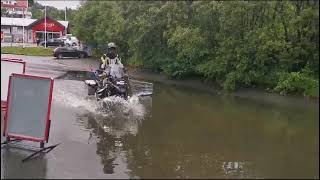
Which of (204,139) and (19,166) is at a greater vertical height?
(19,166)

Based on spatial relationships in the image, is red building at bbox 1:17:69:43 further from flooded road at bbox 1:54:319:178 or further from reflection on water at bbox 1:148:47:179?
reflection on water at bbox 1:148:47:179

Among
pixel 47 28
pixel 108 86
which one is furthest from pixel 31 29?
pixel 108 86

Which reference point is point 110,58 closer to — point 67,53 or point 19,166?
point 19,166

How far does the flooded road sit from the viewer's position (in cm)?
991

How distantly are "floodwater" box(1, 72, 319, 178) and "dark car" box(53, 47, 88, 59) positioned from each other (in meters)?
31.9

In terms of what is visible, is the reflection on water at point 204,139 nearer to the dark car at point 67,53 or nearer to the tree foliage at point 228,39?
the tree foliage at point 228,39

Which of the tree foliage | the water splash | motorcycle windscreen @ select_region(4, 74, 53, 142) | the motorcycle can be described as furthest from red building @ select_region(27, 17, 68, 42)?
motorcycle windscreen @ select_region(4, 74, 53, 142)

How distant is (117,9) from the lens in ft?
145

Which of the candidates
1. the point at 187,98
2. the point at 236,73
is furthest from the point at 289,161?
the point at 236,73

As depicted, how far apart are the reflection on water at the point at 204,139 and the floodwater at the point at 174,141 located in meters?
0.02

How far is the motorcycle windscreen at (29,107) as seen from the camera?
33.8ft

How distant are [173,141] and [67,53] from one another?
41.3 metres

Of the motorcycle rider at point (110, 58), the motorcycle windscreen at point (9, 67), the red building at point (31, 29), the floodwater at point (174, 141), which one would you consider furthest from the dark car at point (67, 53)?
the motorcycle windscreen at point (9, 67)

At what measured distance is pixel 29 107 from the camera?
1038cm
